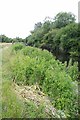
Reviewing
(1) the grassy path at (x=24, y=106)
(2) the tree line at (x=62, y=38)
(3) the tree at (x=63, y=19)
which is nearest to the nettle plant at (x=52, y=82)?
(1) the grassy path at (x=24, y=106)

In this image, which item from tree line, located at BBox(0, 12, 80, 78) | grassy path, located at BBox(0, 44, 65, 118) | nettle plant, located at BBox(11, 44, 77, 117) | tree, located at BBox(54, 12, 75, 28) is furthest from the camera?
tree, located at BBox(54, 12, 75, 28)

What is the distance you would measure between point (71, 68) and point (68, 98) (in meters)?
2.81

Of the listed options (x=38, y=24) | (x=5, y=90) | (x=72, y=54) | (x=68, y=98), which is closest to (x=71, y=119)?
(x=68, y=98)

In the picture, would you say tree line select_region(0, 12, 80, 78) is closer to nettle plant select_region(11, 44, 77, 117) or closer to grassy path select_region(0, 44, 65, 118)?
nettle plant select_region(11, 44, 77, 117)

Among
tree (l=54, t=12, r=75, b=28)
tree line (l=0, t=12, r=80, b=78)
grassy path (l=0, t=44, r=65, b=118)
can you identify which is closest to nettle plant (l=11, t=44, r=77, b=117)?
grassy path (l=0, t=44, r=65, b=118)

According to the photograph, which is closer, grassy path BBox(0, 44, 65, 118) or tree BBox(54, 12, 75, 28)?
grassy path BBox(0, 44, 65, 118)

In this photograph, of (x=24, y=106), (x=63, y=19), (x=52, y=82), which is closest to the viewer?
(x=24, y=106)

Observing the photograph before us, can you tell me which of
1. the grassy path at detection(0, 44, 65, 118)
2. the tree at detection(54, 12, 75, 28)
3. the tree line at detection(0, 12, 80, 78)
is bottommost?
the grassy path at detection(0, 44, 65, 118)

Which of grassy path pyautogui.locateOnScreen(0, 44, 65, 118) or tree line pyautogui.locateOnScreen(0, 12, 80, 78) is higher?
tree line pyautogui.locateOnScreen(0, 12, 80, 78)

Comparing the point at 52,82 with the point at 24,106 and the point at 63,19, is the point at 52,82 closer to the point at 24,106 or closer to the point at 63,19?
the point at 24,106

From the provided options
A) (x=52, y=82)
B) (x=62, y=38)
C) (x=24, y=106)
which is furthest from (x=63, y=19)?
(x=24, y=106)

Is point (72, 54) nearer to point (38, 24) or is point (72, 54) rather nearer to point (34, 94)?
point (34, 94)

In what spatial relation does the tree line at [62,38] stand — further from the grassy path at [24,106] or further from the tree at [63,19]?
the grassy path at [24,106]

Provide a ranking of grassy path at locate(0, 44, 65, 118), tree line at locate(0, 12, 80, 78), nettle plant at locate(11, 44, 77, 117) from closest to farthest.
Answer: grassy path at locate(0, 44, 65, 118) < nettle plant at locate(11, 44, 77, 117) < tree line at locate(0, 12, 80, 78)
